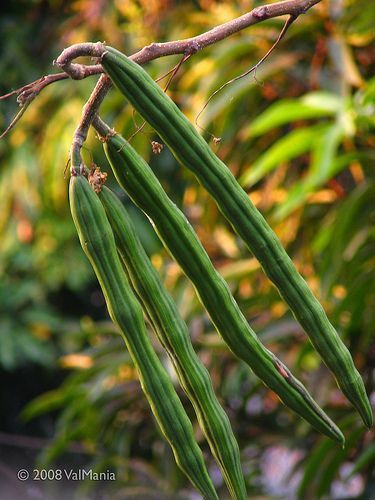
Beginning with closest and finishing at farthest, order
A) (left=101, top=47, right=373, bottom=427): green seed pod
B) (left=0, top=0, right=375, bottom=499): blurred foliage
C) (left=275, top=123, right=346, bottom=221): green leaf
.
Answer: (left=101, top=47, right=373, bottom=427): green seed pod
(left=275, top=123, right=346, bottom=221): green leaf
(left=0, top=0, right=375, bottom=499): blurred foliage

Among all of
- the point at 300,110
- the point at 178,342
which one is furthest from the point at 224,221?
the point at 178,342

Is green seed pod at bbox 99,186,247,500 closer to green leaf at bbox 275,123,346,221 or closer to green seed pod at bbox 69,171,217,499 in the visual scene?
green seed pod at bbox 69,171,217,499

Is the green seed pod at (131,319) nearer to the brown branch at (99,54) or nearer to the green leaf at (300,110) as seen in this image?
the brown branch at (99,54)

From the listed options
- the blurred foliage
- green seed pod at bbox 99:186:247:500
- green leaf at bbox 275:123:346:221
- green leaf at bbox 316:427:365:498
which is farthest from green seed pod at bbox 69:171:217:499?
green leaf at bbox 316:427:365:498

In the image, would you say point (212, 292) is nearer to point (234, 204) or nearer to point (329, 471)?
point (234, 204)

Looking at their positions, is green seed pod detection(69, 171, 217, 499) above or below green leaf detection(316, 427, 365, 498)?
above

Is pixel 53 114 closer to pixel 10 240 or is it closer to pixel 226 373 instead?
pixel 10 240
